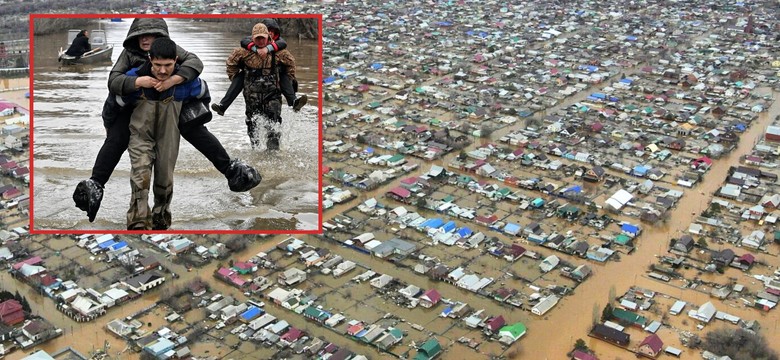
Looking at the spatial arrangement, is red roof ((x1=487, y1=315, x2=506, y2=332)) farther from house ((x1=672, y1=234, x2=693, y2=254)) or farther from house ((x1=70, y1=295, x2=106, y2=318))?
house ((x1=70, y1=295, x2=106, y2=318))

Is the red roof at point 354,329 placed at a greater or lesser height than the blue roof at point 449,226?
lesser

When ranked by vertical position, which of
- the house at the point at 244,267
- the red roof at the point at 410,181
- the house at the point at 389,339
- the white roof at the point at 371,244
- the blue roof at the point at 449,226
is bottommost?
the house at the point at 389,339

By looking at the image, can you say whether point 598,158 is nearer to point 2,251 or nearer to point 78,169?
point 2,251

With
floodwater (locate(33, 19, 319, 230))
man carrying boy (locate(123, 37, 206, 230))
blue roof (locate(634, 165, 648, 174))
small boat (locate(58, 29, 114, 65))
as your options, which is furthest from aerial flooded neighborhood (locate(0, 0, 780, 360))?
man carrying boy (locate(123, 37, 206, 230))

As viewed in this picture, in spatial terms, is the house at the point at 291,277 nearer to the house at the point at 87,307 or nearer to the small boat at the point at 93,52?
the house at the point at 87,307

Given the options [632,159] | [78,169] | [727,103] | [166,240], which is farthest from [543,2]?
[78,169]

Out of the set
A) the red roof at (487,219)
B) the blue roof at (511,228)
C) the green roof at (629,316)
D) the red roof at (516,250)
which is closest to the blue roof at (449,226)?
the red roof at (487,219)

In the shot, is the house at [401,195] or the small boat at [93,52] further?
the house at [401,195]
